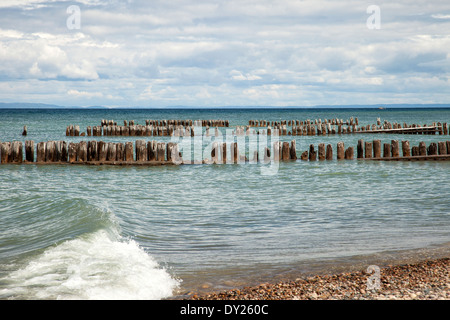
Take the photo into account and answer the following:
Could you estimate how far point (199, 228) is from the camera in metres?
9.03

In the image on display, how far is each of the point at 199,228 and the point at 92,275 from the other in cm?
307

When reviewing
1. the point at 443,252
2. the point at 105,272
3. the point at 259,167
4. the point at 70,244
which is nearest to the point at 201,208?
the point at 70,244

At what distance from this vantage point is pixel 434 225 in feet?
29.6

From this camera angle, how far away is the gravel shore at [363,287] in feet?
16.9

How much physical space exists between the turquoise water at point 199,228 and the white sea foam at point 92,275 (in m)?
0.02

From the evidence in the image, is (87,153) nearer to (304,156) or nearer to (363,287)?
(304,156)

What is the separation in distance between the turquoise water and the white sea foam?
16mm

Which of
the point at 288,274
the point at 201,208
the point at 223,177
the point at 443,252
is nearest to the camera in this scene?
the point at 288,274

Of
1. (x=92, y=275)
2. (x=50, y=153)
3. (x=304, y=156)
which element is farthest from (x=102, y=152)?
(x=92, y=275)

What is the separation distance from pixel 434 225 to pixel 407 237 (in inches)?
49.8

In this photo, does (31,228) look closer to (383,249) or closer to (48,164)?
(383,249)

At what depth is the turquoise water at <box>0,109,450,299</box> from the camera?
6281 mm

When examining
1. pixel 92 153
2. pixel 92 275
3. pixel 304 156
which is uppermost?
pixel 92 153
